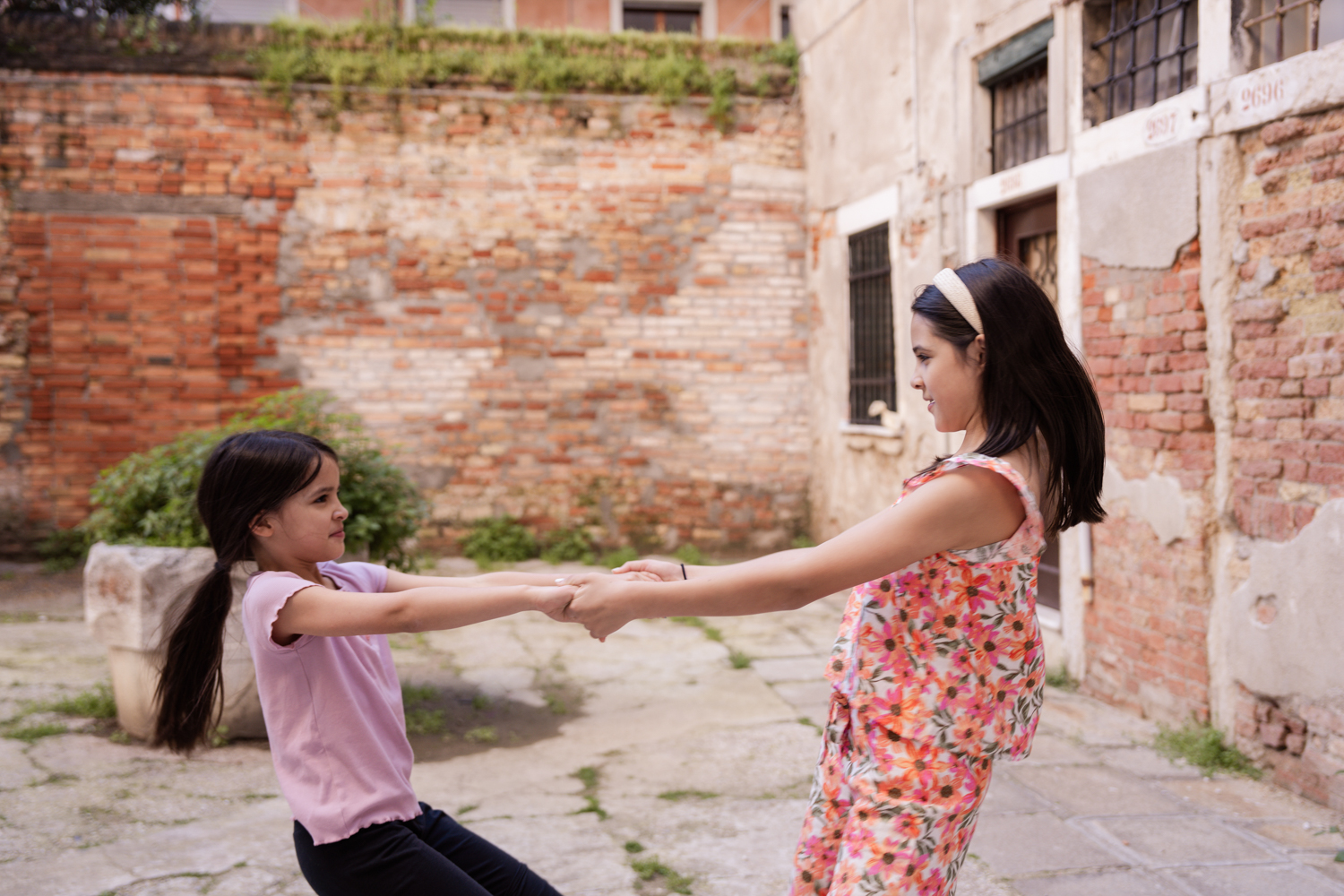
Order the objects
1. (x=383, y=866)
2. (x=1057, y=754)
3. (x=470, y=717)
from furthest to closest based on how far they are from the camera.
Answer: (x=470, y=717) < (x=1057, y=754) < (x=383, y=866)

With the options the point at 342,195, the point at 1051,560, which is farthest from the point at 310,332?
the point at 1051,560

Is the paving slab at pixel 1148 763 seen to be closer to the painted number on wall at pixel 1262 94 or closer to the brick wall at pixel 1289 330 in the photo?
the brick wall at pixel 1289 330

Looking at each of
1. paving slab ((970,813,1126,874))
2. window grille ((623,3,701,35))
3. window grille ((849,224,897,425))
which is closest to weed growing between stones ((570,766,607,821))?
paving slab ((970,813,1126,874))

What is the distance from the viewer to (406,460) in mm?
8180

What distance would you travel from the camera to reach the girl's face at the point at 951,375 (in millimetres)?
1600

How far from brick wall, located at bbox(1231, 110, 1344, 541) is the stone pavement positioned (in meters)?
1.10

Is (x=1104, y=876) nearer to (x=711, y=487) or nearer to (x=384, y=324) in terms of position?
(x=711, y=487)

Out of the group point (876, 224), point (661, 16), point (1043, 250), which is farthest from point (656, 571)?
Result: point (661, 16)

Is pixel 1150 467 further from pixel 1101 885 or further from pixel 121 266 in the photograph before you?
pixel 121 266

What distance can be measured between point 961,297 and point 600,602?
779 mm

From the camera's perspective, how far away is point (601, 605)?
1.72 meters

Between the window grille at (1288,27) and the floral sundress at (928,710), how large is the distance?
3039 mm

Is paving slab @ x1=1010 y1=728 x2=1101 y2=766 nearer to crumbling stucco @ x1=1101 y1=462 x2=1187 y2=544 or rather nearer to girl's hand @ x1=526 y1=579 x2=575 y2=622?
crumbling stucco @ x1=1101 y1=462 x2=1187 y2=544

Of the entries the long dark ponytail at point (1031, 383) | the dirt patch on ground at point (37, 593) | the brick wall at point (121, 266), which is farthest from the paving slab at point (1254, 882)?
the brick wall at point (121, 266)
